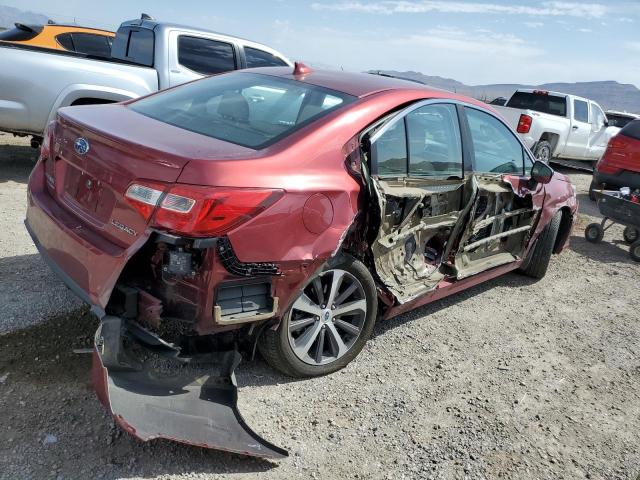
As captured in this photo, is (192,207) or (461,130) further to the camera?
(461,130)

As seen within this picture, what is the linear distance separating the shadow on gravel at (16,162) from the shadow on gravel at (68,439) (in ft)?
14.7

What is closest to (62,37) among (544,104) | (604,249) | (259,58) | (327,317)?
(259,58)

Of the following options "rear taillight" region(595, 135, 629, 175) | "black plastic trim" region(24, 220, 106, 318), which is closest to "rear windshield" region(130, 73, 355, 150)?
"black plastic trim" region(24, 220, 106, 318)

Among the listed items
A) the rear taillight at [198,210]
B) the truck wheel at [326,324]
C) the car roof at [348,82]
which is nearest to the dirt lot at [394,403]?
the truck wheel at [326,324]

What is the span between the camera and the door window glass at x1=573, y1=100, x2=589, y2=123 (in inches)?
538

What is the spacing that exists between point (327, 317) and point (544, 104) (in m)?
12.2

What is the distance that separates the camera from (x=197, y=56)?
24.6 ft

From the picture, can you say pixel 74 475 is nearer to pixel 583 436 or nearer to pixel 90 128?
pixel 90 128

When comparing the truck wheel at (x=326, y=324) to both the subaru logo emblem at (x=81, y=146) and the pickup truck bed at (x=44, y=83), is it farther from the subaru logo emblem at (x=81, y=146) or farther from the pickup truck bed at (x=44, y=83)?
the pickup truck bed at (x=44, y=83)

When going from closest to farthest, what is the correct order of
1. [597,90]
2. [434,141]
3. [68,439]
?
[68,439]
[434,141]
[597,90]

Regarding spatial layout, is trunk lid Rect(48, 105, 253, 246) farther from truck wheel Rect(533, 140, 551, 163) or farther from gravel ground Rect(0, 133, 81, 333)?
truck wheel Rect(533, 140, 551, 163)

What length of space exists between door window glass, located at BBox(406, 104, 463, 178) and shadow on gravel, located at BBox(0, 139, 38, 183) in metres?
5.26

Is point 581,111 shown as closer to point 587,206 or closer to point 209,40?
point 587,206

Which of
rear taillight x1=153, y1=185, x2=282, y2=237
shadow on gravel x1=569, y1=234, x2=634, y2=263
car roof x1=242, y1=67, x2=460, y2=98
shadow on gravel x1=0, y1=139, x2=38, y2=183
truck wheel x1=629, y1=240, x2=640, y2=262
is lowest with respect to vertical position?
shadow on gravel x1=0, y1=139, x2=38, y2=183
